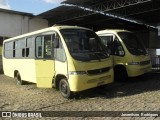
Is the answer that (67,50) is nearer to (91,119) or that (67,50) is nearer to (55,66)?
(55,66)

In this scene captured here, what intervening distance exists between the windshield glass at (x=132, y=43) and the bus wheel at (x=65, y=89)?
3.93m

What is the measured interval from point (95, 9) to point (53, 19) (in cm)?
629

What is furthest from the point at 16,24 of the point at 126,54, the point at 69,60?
the point at 69,60

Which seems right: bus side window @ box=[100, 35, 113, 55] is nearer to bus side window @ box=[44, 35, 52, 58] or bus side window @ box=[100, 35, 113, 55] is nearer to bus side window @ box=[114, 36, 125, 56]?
bus side window @ box=[114, 36, 125, 56]

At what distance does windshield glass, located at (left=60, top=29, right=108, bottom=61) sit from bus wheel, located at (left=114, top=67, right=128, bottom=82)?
2.62m

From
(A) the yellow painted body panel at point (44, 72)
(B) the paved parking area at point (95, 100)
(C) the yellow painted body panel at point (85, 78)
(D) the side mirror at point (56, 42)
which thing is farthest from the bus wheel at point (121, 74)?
(D) the side mirror at point (56, 42)

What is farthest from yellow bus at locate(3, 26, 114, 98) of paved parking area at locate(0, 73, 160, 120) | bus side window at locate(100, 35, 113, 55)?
bus side window at locate(100, 35, 113, 55)

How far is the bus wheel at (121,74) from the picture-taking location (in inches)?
490

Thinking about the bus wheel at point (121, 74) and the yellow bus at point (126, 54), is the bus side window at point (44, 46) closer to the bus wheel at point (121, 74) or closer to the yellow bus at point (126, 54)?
the yellow bus at point (126, 54)

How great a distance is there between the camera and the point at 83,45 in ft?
32.1

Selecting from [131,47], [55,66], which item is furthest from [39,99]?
[131,47]

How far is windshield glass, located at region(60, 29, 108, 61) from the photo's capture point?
9.35 m

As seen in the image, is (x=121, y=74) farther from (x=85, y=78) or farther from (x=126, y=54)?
(x=85, y=78)

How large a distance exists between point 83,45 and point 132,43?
12.5ft
